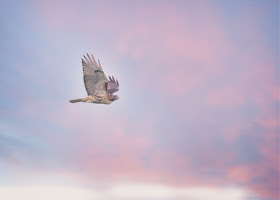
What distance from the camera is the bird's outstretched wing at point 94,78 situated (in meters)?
26.5

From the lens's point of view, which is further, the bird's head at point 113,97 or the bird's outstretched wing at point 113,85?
the bird's head at point 113,97

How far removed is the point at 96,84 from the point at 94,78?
55cm

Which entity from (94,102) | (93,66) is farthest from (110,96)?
(93,66)

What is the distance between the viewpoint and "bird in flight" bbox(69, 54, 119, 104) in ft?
87.2

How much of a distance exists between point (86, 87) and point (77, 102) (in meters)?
1.42

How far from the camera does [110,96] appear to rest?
2845cm

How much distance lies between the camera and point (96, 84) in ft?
89.4

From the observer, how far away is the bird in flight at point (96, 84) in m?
26.6

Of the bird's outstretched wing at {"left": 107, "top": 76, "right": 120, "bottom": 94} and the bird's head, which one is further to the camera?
the bird's head

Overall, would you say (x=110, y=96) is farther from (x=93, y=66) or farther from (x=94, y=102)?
(x=93, y=66)

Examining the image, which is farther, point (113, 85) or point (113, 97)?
point (113, 97)

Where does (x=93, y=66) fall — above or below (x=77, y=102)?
above

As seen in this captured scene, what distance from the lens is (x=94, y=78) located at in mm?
26969

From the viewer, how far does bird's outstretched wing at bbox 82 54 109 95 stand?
87.1 ft
